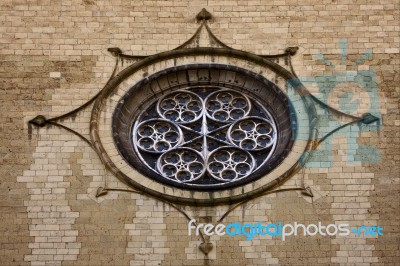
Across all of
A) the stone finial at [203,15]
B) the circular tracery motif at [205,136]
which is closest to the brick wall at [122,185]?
the stone finial at [203,15]

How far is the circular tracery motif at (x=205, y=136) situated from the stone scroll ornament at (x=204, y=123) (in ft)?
0.05

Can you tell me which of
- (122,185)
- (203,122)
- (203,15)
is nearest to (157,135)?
(203,122)

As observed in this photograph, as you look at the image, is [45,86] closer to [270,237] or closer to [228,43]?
[228,43]

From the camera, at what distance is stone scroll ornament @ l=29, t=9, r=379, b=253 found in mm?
22000

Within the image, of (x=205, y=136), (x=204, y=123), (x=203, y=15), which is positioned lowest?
(x=205, y=136)

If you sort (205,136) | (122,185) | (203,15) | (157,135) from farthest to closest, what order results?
(203,15) < (157,135) < (205,136) < (122,185)

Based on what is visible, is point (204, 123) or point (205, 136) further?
point (204, 123)

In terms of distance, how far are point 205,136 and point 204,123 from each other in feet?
0.91

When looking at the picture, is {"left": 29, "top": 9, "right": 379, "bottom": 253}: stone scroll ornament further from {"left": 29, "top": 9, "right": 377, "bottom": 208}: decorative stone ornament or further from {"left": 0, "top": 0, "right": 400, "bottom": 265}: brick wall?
{"left": 0, "top": 0, "right": 400, "bottom": 265}: brick wall

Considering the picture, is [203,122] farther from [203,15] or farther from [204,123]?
[203,15]

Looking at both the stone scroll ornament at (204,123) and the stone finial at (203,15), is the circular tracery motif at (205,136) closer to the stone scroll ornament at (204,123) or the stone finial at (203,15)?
the stone scroll ornament at (204,123)

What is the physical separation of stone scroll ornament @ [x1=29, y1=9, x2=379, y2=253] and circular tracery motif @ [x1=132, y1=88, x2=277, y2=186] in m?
0.02

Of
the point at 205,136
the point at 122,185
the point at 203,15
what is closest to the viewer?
the point at 122,185

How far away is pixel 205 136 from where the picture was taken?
2284 cm
